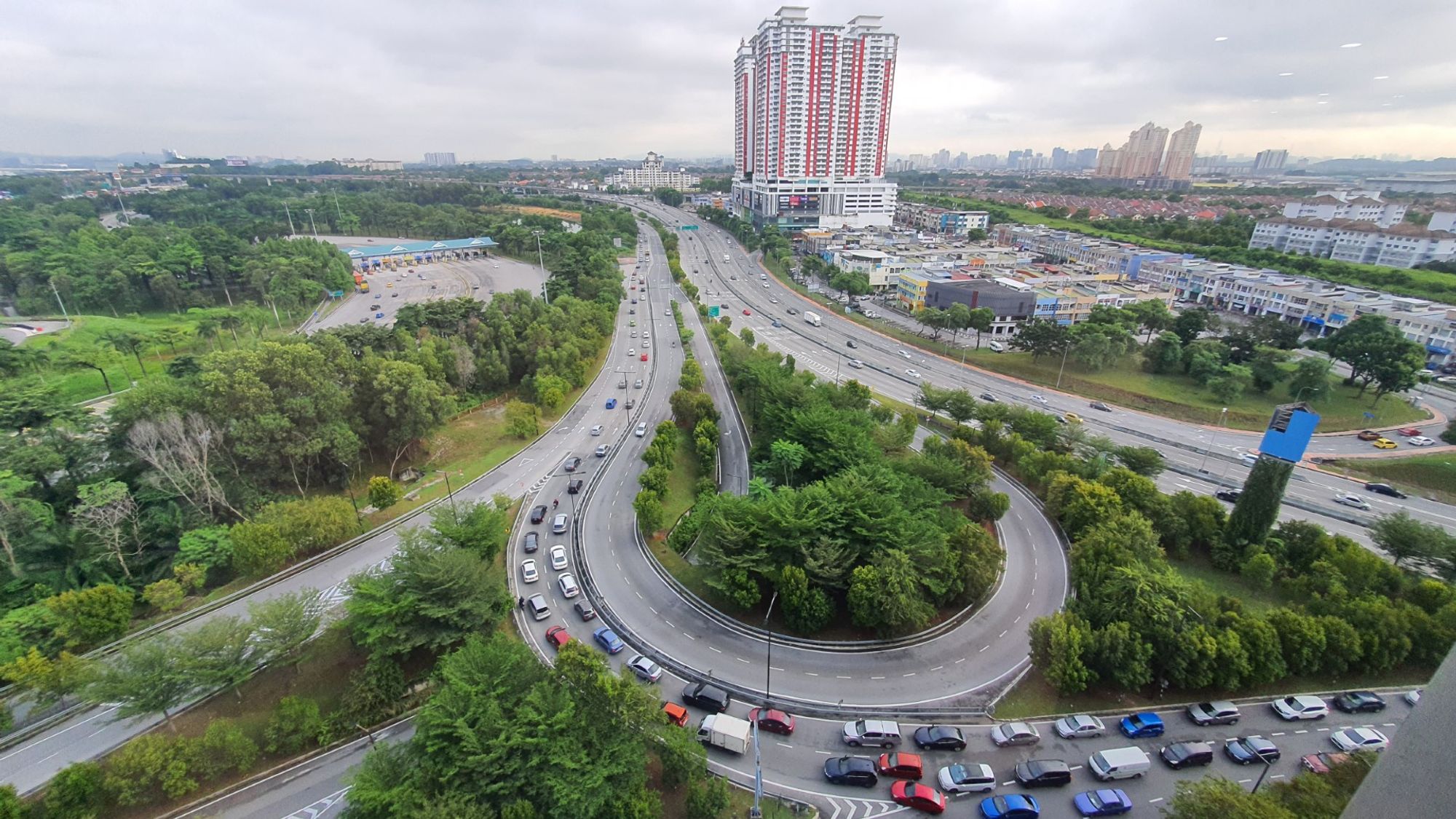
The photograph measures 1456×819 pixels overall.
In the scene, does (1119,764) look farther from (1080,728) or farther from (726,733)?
(726,733)

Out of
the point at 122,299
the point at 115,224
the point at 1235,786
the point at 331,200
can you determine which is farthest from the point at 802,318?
the point at 115,224

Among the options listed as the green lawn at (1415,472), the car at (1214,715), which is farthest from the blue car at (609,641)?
the green lawn at (1415,472)

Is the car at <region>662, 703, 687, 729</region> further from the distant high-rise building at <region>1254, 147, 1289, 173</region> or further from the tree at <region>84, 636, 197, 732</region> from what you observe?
the distant high-rise building at <region>1254, 147, 1289, 173</region>

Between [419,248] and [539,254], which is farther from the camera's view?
[419,248]

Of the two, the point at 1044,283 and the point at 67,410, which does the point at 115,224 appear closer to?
the point at 67,410

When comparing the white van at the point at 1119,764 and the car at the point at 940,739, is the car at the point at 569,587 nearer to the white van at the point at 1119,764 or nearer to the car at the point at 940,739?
the car at the point at 940,739

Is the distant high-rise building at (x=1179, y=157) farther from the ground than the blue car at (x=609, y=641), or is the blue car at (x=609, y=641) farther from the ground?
the distant high-rise building at (x=1179, y=157)

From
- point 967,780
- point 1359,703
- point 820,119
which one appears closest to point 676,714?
point 967,780
